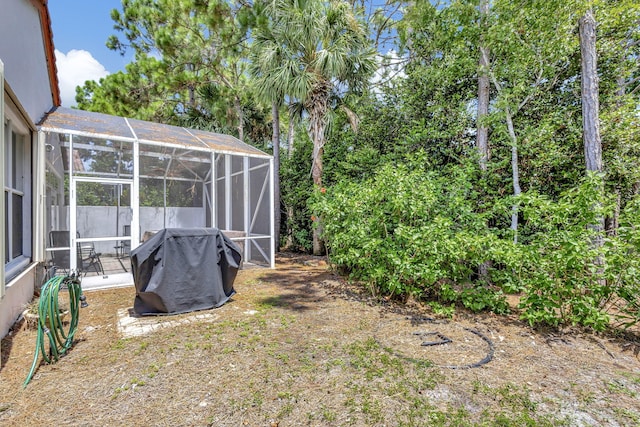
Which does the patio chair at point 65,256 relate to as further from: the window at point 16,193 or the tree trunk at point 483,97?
the tree trunk at point 483,97

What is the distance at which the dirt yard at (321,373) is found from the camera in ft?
7.22

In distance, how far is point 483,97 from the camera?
18.1 ft

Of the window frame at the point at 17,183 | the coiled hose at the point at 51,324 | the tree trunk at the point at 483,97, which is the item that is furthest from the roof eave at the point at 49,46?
the tree trunk at the point at 483,97

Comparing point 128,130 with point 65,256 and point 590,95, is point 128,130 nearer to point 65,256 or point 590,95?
point 65,256

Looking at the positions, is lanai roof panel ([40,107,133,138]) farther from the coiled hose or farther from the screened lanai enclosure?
the coiled hose

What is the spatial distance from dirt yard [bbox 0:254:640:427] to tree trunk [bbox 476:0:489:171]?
2.74m

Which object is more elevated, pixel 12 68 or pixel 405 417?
pixel 12 68

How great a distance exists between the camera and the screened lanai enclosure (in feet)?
19.0

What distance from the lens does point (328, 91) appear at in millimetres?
8109

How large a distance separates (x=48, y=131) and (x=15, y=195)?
1477 millimetres

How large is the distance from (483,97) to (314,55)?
4.29 meters

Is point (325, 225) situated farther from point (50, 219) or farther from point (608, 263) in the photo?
point (50, 219)

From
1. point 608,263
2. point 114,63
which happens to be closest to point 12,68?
point 608,263

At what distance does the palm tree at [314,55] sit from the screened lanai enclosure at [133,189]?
176 cm
